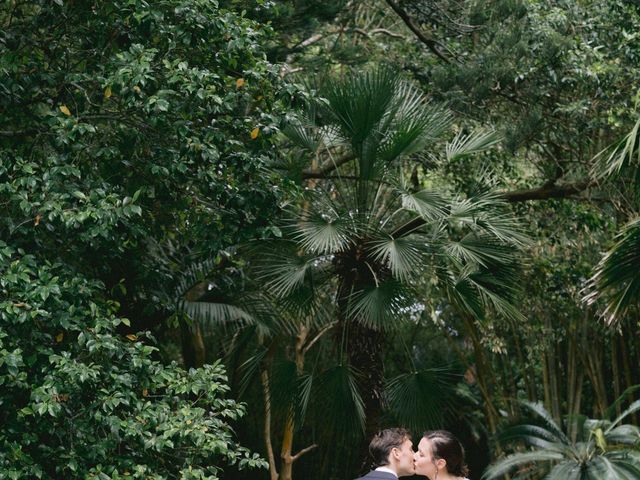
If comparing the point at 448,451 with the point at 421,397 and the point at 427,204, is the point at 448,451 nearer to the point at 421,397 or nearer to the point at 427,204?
the point at 427,204

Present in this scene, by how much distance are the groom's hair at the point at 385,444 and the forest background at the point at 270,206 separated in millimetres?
2339

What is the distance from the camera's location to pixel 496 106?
465 inches

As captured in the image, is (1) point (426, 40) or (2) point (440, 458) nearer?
(2) point (440, 458)

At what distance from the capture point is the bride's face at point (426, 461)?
5.66 metres

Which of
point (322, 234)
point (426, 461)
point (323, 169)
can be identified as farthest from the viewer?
point (323, 169)

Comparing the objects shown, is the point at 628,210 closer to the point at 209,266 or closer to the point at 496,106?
the point at 496,106

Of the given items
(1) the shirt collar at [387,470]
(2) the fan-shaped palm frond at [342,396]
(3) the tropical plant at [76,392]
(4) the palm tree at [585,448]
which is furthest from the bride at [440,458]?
(4) the palm tree at [585,448]

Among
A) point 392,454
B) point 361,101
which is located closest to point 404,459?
point 392,454

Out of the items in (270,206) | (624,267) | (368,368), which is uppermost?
(270,206)

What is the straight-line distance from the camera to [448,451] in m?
5.68

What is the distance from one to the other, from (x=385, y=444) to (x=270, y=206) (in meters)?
3.45

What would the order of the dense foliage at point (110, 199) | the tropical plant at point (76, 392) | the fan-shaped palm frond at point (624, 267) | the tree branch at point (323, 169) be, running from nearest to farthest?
the tropical plant at point (76, 392) → the dense foliage at point (110, 199) → the fan-shaped palm frond at point (624, 267) → the tree branch at point (323, 169)

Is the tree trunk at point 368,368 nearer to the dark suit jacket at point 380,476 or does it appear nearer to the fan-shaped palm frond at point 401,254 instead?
the fan-shaped palm frond at point 401,254

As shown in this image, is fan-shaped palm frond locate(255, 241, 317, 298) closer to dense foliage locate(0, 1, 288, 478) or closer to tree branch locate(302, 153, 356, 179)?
dense foliage locate(0, 1, 288, 478)
